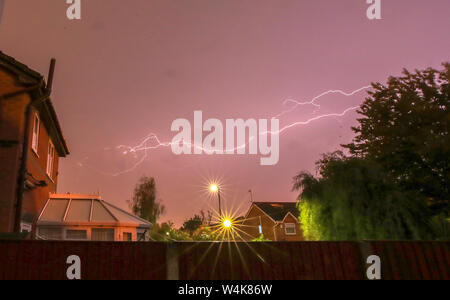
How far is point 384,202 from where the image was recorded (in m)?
13.4

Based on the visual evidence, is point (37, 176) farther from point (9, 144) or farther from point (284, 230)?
point (284, 230)

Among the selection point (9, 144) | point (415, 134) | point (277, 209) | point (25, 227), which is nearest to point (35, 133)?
point (9, 144)

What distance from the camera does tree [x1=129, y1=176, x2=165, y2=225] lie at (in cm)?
5394

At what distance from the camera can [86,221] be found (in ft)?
50.1

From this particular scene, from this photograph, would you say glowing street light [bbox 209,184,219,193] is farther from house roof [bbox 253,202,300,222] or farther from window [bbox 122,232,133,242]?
house roof [bbox 253,202,300,222]

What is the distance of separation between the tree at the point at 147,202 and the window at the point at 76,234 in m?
39.1

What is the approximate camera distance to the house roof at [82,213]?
49.8 feet

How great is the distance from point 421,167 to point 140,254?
17.1 metres

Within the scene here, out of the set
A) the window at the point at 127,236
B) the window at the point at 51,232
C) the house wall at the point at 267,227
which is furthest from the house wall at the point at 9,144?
the house wall at the point at 267,227

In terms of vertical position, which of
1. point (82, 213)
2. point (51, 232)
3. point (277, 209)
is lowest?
point (51, 232)

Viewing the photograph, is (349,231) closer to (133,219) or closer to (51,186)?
(133,219)

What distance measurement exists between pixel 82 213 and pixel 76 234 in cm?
129

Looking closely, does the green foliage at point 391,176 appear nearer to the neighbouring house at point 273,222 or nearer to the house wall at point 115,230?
the house wall at point 115,230
